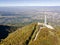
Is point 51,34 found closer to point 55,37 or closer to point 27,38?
point 55,37

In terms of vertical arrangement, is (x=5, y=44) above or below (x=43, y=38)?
below

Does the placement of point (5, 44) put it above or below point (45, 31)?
below

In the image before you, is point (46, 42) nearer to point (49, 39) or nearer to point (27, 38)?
point (49, 39)

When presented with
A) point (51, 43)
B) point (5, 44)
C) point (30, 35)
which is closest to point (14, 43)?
point (5, 44)

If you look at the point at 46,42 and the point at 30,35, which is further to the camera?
the point at 30,35

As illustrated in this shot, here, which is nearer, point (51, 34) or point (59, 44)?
point (59, 44)

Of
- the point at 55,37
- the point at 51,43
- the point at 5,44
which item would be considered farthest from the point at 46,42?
the point at 5,44

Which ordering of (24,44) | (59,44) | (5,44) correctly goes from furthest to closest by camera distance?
(5,44), (24,44), (59,44)

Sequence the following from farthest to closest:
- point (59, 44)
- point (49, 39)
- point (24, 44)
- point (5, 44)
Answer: point (5, 44) → point (24, 44) → point (49, 39) → point (59, 44)

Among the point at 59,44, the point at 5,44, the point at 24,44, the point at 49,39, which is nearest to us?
the point at 59,44
